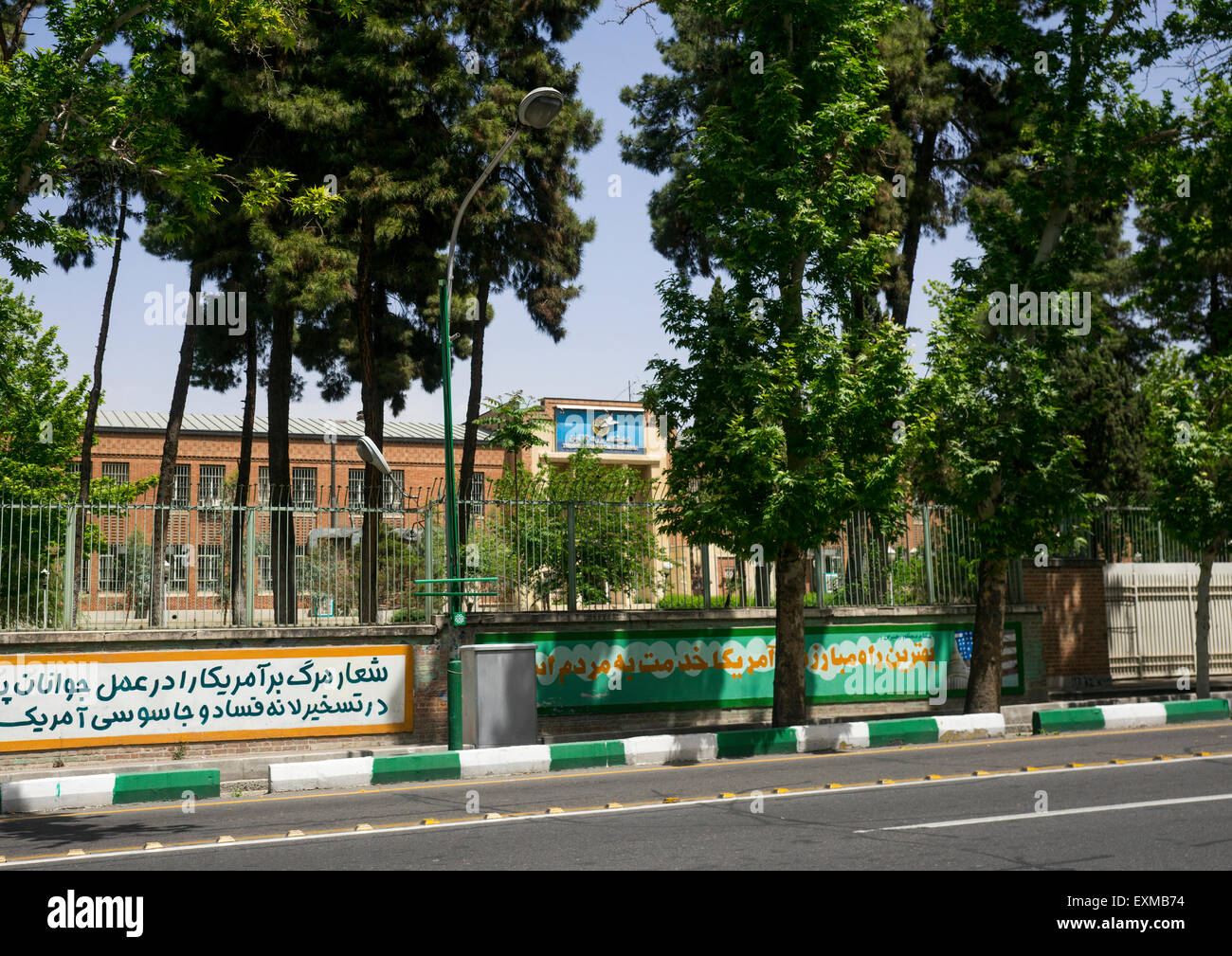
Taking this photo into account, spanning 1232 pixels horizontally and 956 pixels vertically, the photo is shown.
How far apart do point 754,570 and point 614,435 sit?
35.5 meters

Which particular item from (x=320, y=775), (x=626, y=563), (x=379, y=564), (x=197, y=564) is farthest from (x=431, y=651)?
(x=320, y=775)

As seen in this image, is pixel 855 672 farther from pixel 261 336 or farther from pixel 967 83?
pixel 261 336

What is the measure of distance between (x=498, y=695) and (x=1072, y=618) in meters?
13.6

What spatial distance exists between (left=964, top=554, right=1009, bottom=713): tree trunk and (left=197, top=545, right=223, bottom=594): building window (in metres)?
11.8

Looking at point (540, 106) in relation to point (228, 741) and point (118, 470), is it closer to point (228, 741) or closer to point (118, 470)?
point (228, 741)

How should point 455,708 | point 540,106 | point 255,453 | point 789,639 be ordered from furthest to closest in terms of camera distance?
point 255,453, point 789,639, point 455,708, point 540,106

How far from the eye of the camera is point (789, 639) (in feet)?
52.4

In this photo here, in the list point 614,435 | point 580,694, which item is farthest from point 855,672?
point 614,435

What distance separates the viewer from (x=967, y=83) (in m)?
26.3

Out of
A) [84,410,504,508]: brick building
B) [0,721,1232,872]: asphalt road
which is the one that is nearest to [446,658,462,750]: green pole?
[0,721,1232,872]: asphalt road

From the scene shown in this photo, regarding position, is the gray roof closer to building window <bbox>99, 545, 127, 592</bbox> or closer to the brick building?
the brick building

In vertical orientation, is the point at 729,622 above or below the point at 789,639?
above

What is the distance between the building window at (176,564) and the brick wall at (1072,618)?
1537cm

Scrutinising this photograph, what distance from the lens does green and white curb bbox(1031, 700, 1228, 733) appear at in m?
15.7
